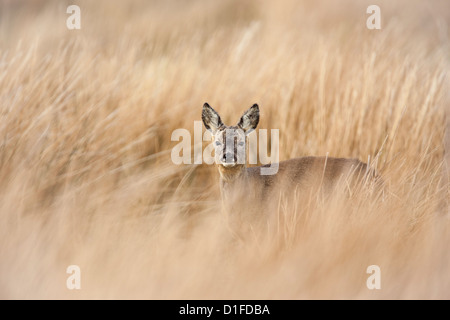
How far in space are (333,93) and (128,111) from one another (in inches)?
64.1

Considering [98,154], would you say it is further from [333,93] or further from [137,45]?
[333,93]

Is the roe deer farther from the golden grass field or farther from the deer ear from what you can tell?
the golden grass field

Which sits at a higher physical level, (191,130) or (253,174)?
(191,130)

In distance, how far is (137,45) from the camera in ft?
17.6

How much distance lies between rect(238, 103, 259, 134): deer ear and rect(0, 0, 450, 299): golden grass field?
48cm

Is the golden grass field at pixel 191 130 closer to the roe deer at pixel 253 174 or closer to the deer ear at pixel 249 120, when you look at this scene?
the roe deer at pixel 253 174

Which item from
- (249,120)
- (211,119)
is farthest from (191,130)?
(249,120)

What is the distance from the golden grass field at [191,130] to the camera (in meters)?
3.23

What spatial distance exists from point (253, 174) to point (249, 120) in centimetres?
38

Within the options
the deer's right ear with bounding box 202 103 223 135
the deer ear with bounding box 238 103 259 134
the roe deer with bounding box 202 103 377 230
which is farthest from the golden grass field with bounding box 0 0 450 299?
the deer ear with bounding box 238 103 259 134

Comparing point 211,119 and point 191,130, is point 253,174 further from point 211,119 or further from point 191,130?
point 191,130

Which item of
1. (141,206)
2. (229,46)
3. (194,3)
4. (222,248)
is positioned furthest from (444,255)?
(194,3)

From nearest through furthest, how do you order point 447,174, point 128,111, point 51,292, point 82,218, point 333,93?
point 51,292 < point 82,218 < point 447,174 < point 128,111 < point 333,93

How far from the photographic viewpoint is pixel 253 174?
4508 millimetres
